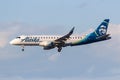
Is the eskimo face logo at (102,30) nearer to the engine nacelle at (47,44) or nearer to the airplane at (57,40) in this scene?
the airplane at (57,40)

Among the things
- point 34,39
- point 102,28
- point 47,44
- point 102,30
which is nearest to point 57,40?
point 47,44

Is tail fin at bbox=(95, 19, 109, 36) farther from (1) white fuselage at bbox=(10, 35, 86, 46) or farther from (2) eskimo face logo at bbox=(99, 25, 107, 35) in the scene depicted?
(1) white fuselage at bbox=(10, 35, 86, 46)

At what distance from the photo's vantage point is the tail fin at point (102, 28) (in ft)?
443

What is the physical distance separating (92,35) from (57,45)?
40.3 ft

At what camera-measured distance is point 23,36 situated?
128m

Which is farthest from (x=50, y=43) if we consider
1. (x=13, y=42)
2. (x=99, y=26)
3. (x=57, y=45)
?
(x=99, y=26)

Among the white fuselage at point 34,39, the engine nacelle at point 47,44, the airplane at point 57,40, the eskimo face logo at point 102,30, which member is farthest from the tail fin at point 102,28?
the engine nacelle at point 47,44

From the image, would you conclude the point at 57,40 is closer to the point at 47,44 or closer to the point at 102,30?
the point at 47,44

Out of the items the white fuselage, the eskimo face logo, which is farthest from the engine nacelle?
the eskimo face logo

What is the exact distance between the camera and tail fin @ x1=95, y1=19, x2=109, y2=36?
443ft

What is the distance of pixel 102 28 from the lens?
138 meters

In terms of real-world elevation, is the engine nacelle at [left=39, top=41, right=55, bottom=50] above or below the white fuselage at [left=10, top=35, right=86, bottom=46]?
below

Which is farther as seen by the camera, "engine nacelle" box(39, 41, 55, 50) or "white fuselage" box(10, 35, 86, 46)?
"white fuselage" box(10, 35, 86, 46)

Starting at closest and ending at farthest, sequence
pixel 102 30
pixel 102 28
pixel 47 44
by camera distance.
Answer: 1. pixel 47 44
2. pixel 102 30
3. pixel 102 28
